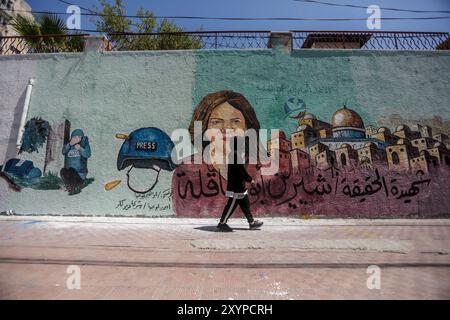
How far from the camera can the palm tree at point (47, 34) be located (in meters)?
9.83

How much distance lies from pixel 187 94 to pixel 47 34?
513 centimetres

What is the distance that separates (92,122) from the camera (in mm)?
8844

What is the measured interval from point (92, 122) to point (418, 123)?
28.8 ft

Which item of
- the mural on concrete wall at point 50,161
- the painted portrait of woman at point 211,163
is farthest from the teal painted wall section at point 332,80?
the mural on concrete wall at point 50,161

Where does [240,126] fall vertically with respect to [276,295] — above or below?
above

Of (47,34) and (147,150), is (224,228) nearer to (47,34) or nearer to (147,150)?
(147,150)

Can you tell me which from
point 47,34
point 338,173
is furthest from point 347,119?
point 47,34

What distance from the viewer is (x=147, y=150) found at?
28.3ft

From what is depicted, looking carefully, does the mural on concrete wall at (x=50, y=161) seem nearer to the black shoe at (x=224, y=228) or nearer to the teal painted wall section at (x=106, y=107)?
the teal painted wall section at (x=106, y=107)

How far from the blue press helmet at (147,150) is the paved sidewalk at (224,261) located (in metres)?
2.17

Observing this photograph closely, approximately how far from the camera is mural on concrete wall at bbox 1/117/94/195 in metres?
8.68

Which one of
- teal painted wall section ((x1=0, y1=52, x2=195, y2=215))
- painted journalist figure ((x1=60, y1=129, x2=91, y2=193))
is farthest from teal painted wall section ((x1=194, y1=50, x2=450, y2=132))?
painted journalist figure ((x1=60, y1=129, x2=91, y2=193))
